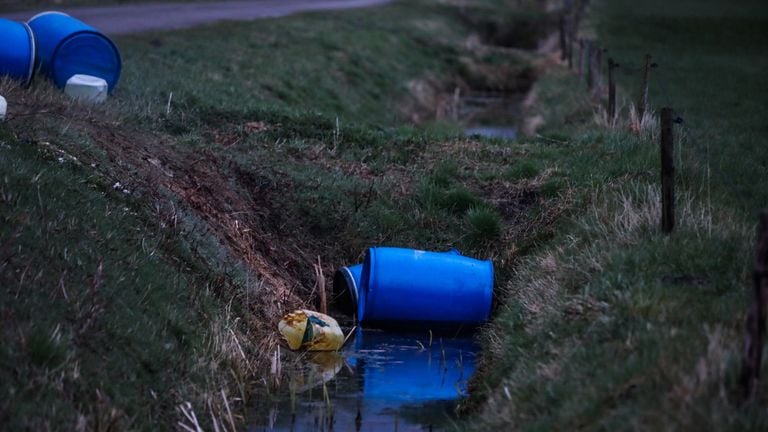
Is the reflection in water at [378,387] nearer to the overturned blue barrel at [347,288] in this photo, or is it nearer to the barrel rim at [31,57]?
the overturned blue barrel at [347,288]

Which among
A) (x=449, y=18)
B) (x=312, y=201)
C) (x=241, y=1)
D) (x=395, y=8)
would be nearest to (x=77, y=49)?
(x=312, y=201)

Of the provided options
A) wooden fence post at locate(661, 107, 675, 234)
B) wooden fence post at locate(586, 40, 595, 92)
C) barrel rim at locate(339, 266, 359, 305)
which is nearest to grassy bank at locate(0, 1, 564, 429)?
barrel rim at locate(339, 266, 359, 305)

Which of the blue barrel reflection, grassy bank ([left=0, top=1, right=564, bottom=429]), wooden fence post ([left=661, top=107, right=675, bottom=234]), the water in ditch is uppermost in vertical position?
wooden fence post ([left=661, top=107, right=675, bottom=234])

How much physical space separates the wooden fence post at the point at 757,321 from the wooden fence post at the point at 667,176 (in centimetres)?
243

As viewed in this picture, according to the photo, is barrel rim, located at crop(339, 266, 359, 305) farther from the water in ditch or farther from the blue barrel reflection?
the water in ditch

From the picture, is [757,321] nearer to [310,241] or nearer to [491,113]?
[310,241]

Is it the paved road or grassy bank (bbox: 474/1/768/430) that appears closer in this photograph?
grassy bank (bbox: 474/1/768/430)

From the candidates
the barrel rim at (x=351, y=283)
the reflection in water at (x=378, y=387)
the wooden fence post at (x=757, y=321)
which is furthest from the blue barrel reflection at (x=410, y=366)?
the wooden fence post at (x=757, y=321)

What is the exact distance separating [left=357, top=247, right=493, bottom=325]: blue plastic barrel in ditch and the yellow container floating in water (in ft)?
2.33

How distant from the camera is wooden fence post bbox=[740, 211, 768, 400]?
185 inches

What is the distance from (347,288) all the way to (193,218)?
1.63 metres

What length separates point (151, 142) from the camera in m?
10.2

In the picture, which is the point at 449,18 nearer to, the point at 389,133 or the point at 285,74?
the point at 285,74

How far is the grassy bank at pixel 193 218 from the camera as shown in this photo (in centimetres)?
598
